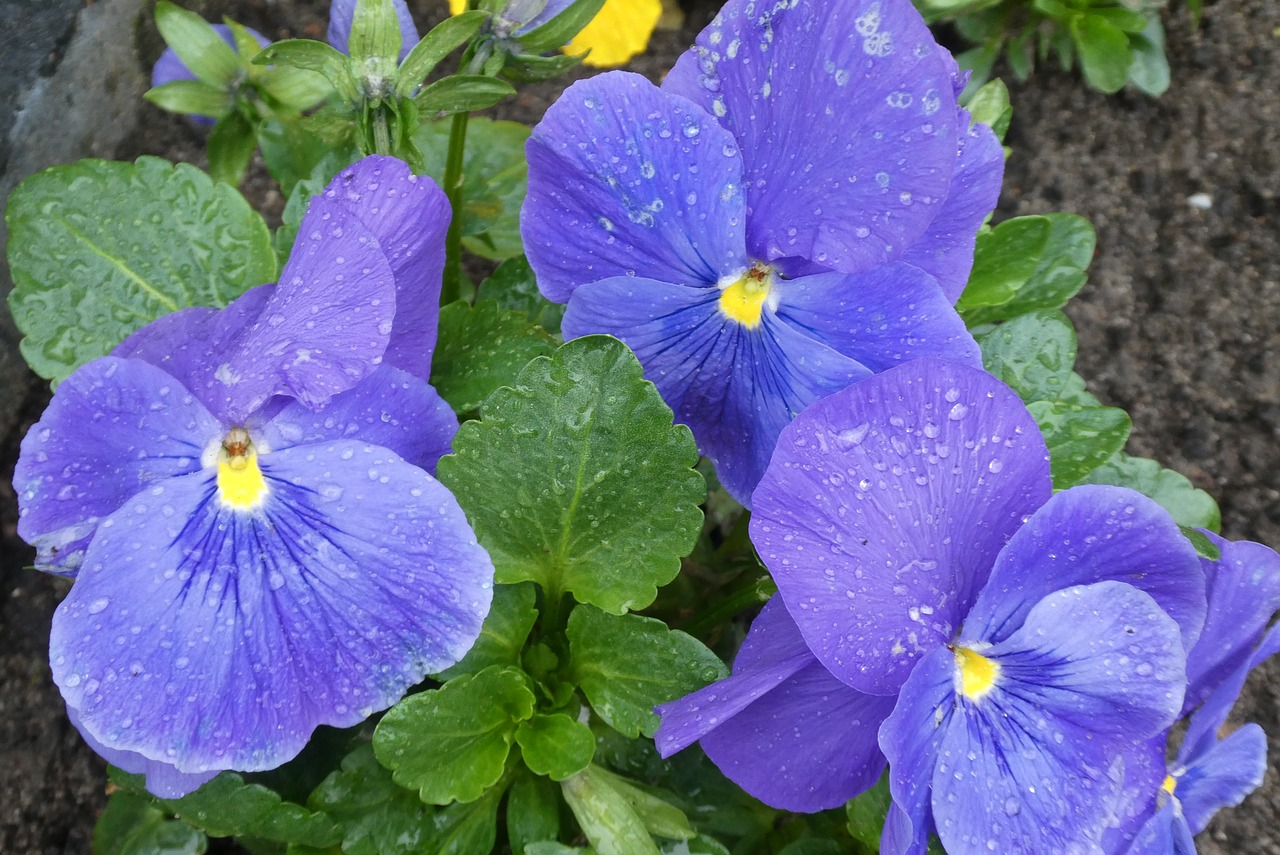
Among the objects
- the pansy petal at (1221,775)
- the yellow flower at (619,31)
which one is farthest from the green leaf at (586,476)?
the yellow flower at (619,31)

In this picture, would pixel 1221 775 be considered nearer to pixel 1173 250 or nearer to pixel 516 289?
pixel 516 289

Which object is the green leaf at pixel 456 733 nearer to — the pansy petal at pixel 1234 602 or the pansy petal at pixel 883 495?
the pansy petal at pixel 883 495

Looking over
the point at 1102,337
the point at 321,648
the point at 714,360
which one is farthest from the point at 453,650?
the point at 1102,337

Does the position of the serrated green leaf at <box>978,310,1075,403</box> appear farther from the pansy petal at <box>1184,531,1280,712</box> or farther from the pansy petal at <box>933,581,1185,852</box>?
the pansy petal at <box>933,581,1185,852</box>

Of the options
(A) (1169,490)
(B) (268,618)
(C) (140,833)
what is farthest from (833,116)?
(C) (140,833)

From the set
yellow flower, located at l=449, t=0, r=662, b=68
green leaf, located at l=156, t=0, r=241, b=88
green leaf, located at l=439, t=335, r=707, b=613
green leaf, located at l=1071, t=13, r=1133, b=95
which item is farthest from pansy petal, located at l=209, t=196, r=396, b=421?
green leaf, located at l=1071, t=13, r=1133, b=95
